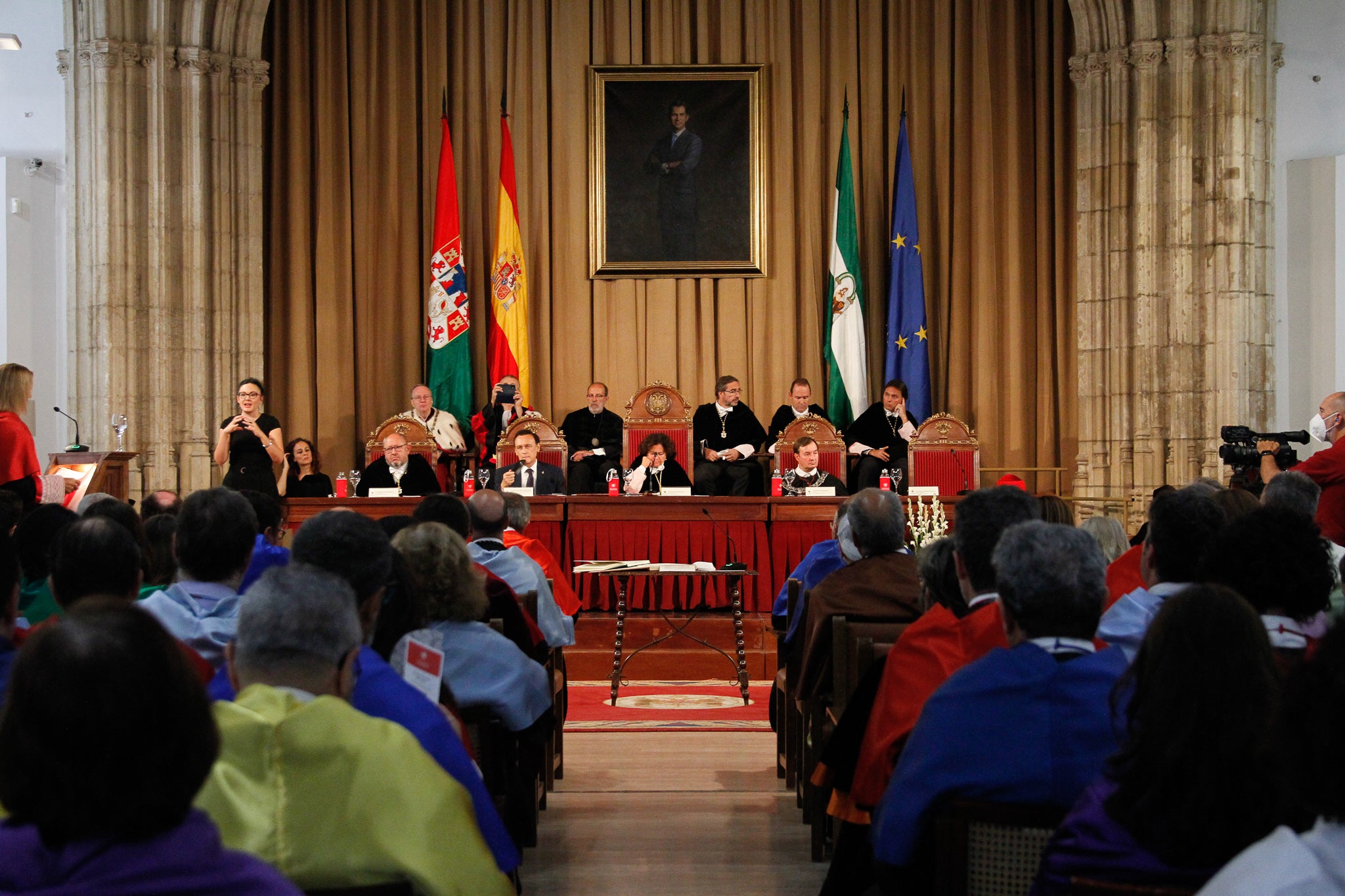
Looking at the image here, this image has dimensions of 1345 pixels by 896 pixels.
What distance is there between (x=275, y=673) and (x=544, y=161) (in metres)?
10.3

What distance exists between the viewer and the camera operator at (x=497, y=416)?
10.0m

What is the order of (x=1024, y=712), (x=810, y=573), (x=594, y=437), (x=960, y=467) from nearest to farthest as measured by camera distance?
(x=1024, y=712), (x=810, y=573), (x=960, y=467), (x=594, y=437)

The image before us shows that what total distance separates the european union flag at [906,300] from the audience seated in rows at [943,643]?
27.5 ft

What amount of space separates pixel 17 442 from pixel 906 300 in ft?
24.4

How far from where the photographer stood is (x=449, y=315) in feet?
36.3

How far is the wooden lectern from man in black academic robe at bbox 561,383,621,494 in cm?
328

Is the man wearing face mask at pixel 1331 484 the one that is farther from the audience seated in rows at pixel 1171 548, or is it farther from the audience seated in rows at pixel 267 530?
the audience seated in rows at pixel 267 530

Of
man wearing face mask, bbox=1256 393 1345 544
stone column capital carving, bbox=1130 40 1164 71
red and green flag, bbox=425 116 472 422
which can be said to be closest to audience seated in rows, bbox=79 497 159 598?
man wearing face mask, bbox=1256 393 1345 544

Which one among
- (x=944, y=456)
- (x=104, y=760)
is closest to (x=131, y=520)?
(x=104, y=760)

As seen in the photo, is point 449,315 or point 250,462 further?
point 449,315

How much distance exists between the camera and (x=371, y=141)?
37.8ft

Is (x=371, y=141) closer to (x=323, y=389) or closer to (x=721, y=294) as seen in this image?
(x=323, y=389)

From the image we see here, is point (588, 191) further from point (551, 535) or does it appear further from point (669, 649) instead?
point (669, 649)

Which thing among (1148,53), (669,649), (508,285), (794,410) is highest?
(1148,53)
